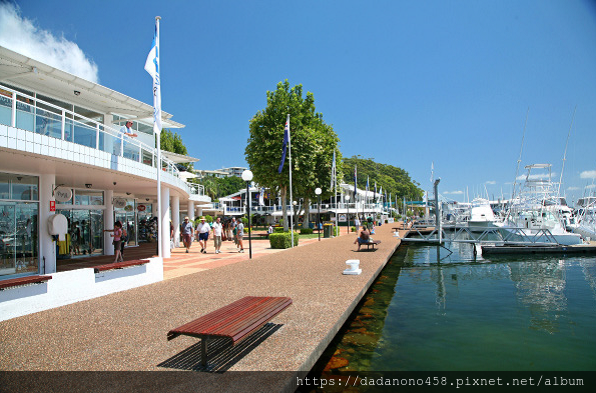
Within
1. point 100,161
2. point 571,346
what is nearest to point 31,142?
point 100,161

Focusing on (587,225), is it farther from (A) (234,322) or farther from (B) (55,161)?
(B) (55,161)

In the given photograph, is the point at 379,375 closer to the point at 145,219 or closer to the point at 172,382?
the point at 172,382

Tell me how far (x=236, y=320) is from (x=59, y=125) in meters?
6.93

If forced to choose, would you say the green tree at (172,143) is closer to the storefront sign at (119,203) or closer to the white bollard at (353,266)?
the storefront sign at (119,203)

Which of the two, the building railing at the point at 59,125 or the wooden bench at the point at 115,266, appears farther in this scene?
the wooden bench at the point at 115,266

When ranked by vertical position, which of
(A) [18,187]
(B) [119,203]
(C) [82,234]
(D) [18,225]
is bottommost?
(C) [82,234]

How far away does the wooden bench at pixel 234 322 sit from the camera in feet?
13.6

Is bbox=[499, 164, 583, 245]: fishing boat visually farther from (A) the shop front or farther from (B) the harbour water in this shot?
(A) the shop front

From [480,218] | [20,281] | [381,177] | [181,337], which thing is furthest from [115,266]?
[381,177]

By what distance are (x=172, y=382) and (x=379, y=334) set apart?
4.05 metres

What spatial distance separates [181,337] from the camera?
5336mm

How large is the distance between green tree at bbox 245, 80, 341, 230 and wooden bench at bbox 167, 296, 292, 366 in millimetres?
23459

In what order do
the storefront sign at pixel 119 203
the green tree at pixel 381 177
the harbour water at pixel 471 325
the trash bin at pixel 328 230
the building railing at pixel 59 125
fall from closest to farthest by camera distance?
the harbour water at pixel 471 325, the building railing at pixel 59 125, the storefront sign at pixel 119 203, the trash bin at pixel 328 230, the green tree at pixel 381 177

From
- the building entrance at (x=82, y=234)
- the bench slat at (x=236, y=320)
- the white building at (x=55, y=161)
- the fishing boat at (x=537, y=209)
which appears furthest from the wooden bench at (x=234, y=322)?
the fishing boat at (x=537, y=209)
